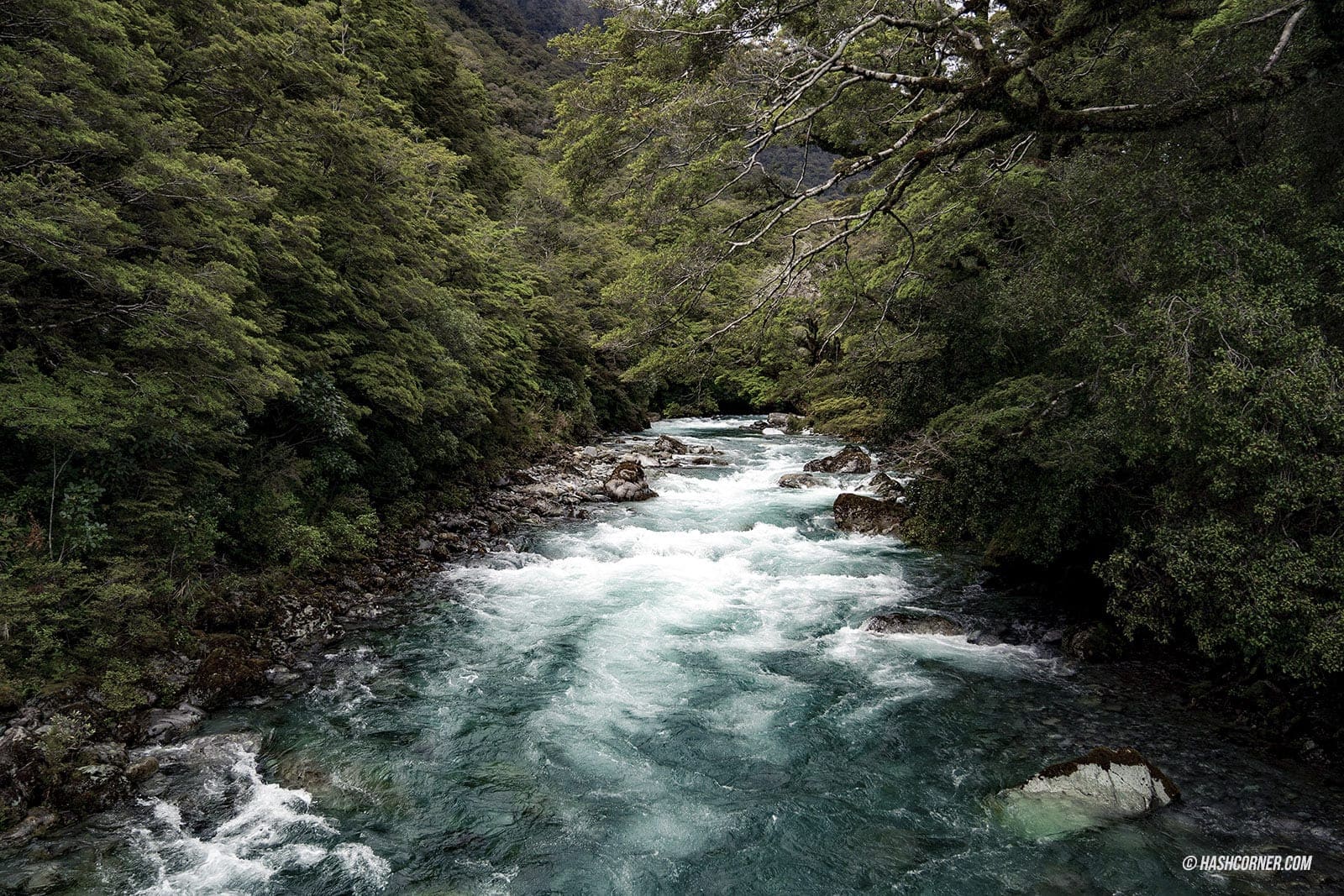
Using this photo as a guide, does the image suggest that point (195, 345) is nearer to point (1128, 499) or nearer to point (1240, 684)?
point (1128, 499)

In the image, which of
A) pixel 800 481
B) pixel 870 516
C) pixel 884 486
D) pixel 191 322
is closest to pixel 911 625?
pixel 870 516

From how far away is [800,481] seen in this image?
2017cm

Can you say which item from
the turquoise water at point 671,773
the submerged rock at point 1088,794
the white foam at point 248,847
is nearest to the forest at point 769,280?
the submerged rock at point 1088,794

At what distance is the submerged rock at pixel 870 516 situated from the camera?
49.2ft

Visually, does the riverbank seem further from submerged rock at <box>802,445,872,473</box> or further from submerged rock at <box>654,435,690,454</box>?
submerged rock at <box>654,435,690,454</box>

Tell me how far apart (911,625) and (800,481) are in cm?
1051

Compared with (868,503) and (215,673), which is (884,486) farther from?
(215,673)

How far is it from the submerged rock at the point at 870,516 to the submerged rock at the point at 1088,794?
29.5ft

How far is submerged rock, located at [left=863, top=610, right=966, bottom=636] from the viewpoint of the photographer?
9.71 metres

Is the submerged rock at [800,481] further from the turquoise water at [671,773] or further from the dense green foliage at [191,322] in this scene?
the dense green foliage at [191,322]

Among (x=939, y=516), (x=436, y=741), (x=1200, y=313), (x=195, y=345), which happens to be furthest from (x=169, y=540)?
(x=1200, y=313)

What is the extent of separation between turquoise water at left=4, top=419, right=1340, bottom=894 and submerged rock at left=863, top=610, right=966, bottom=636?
0.22 meters

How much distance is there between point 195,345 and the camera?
7164 mm

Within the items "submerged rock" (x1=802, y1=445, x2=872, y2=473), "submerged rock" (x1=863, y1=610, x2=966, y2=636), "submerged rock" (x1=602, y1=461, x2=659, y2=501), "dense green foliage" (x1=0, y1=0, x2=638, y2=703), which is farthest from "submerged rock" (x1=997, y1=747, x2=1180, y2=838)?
"submerged rock" (x1=802, y1=445, x2=872, y2=473)
